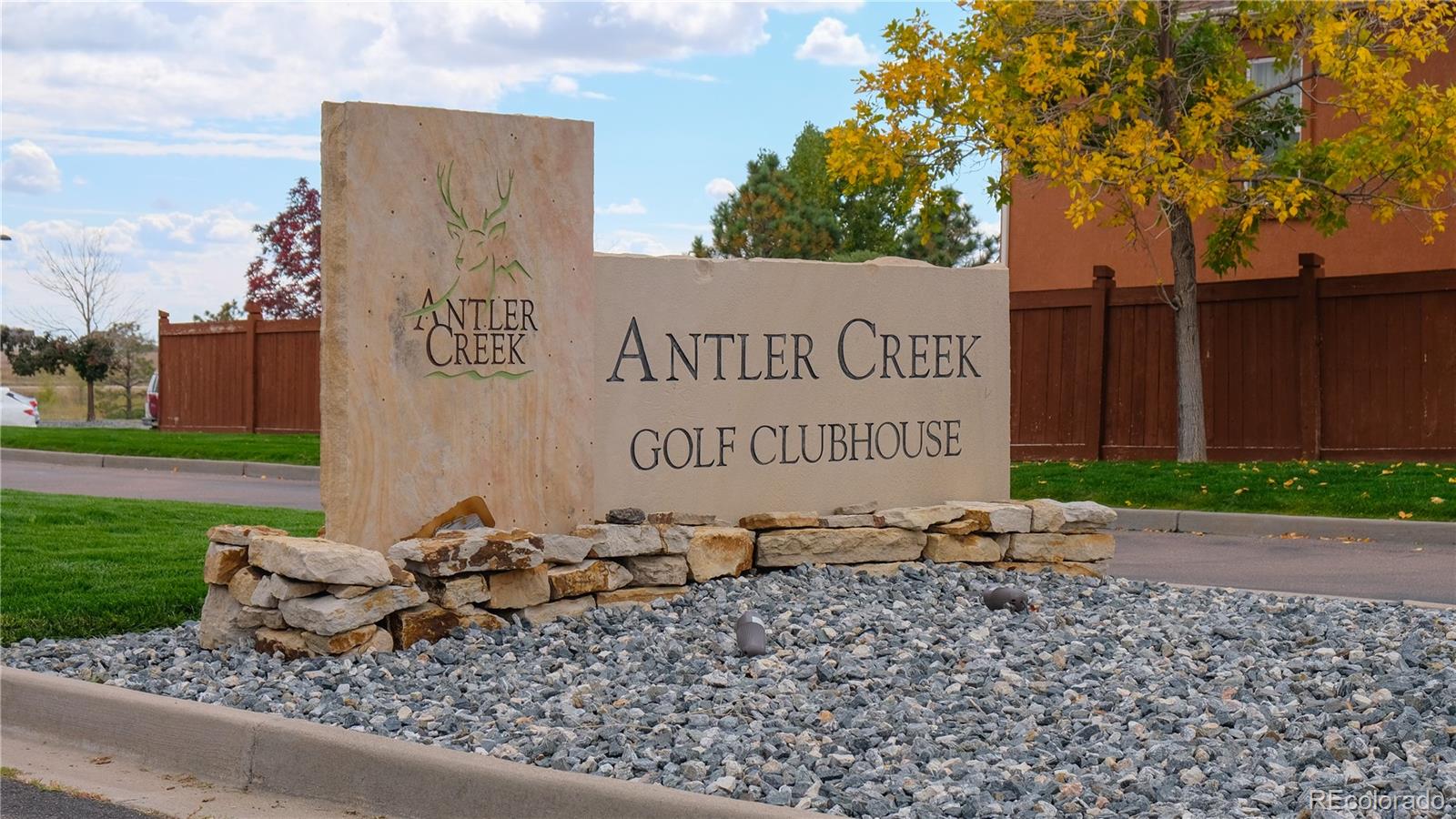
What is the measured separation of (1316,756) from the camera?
15.6ft

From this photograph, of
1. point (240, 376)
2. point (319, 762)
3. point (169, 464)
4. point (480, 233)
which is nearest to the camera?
point (319, 762)

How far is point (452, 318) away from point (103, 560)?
13.6 ft

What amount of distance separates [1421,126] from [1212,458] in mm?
4868

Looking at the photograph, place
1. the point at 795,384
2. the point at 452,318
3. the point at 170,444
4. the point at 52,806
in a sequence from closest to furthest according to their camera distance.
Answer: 1. the point at 52,806
2. the point at 452,318
3. the point at 795,384
4. the point at 170,444

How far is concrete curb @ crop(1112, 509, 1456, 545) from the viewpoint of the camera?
11.8 meters

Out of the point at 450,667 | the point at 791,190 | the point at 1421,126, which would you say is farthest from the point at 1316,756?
the point at 791,190

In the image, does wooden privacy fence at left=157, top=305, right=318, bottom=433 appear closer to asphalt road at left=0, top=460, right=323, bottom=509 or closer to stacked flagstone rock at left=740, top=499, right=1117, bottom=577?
asphalt road at left=0, top=460, right=323, bottom=509

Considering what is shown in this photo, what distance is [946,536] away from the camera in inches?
327

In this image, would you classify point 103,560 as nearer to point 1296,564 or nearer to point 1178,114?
point 1296,564

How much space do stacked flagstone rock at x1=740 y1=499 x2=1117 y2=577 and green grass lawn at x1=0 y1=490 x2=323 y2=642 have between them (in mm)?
3203

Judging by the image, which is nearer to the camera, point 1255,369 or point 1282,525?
point 1282,525

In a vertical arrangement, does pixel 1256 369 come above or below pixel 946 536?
above

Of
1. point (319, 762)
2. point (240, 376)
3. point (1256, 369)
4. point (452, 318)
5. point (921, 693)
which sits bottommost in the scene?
point (319, 762)

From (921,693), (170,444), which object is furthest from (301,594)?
(170,444)
